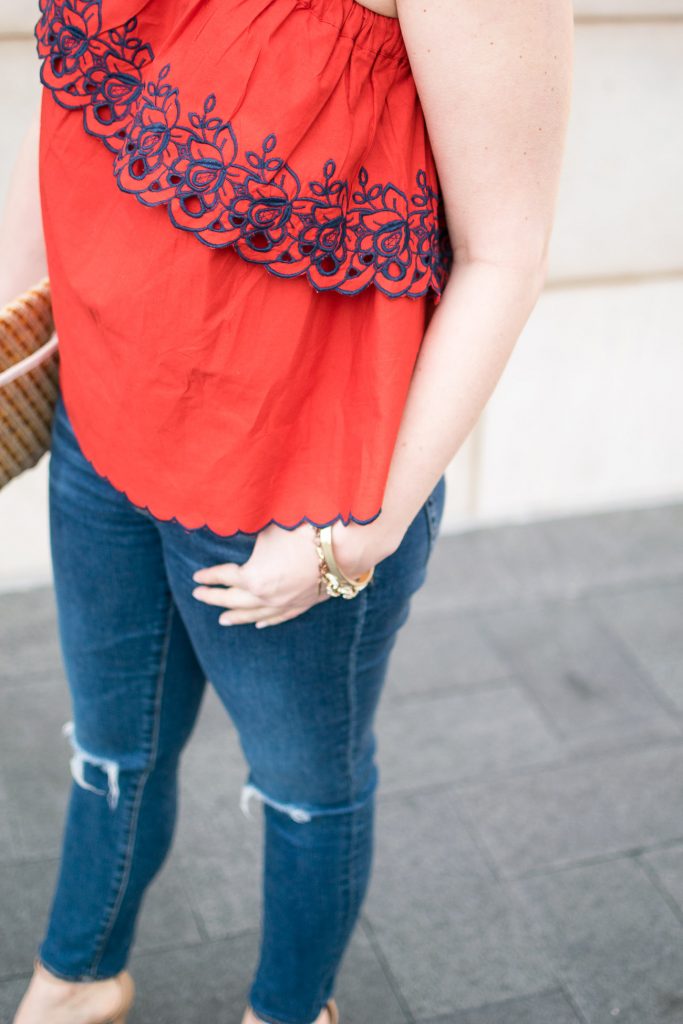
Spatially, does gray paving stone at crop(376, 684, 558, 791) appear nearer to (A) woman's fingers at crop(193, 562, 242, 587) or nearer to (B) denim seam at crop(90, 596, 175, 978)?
(B) denim seam at crop(90, 596, 175, 978)

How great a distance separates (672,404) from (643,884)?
1327 millimetres

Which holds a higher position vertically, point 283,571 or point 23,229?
point 23,229

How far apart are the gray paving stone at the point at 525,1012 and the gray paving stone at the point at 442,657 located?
0.67m

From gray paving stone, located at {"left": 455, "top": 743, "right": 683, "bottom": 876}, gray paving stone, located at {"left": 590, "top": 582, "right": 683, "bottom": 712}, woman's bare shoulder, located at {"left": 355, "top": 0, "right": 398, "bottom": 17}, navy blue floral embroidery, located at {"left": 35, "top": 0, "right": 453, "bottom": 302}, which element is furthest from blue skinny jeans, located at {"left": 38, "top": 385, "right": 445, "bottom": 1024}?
gray paving stone, located at {"left": 590, "top": 582, "right": 683, "bottom": 712}

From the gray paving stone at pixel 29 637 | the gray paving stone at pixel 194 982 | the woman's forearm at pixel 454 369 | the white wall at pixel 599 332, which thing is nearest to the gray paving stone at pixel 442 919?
the gray paving stone at pixel 194 982

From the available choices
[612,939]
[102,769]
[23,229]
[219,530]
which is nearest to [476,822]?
[612,939]

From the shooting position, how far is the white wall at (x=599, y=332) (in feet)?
7.58

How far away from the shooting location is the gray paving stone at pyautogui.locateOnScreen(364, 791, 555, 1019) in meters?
1.55

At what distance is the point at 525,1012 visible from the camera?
152 cm

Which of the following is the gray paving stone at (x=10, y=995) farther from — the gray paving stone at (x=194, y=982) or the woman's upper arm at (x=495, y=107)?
the woman's upper arm at (x=495, y=107)

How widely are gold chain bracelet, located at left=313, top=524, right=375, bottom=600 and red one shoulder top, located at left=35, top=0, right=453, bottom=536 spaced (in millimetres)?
17

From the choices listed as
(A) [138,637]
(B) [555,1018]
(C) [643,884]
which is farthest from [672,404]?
(A) [138,637]

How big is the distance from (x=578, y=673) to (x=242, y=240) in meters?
1.53

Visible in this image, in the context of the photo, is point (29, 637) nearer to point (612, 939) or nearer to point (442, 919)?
point (442, 919)
